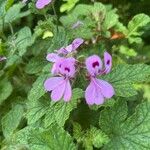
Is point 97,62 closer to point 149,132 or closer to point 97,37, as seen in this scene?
point 149,132

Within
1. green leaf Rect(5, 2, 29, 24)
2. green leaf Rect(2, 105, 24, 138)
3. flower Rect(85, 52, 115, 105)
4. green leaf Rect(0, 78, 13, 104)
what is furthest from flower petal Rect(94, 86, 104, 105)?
green leaf Rect(5, 2, 29, 24)

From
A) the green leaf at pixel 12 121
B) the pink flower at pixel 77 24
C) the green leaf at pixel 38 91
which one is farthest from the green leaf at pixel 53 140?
the pink flower at pixel 77 24

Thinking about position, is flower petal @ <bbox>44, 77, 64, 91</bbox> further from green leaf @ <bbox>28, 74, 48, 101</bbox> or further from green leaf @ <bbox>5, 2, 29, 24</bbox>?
green leaf @ <bbox>5, 2, 29, 24</bbox>

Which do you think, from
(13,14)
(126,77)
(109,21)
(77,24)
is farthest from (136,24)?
(126,77)

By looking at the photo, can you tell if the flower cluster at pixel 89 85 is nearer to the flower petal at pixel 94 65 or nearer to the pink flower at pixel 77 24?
the flower petal at pixel 94 65

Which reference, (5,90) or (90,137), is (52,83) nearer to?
(90,137)

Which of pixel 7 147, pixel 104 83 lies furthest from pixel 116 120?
pixel 7 147
